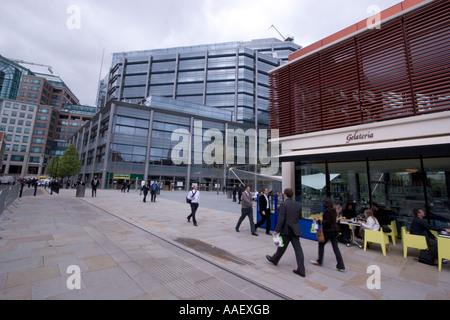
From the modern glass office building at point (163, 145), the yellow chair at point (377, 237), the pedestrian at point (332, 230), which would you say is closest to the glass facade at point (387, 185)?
the yellow chair at point (377, 237)

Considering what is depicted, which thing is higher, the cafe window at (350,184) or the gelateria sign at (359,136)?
the gelateria sign at (359,136)

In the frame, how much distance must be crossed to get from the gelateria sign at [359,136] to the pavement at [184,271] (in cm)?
430

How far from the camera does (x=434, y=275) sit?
13.7 ft

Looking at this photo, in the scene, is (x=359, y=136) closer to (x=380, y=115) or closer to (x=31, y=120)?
(x=380, y=115)

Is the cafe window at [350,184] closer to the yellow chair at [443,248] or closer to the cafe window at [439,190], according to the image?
the cafe window at [439,190]

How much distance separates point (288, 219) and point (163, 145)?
40.9 m

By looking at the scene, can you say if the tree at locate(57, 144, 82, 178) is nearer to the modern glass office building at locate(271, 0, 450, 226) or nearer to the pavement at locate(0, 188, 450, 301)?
the pavement at locate(0, 188, 450, 301)

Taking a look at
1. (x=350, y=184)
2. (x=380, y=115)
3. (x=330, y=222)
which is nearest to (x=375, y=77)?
(x=380, y=115)

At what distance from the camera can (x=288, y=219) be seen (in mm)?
4098

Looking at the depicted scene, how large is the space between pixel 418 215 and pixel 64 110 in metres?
107

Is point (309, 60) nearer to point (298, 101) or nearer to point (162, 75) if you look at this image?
point (298, 101)

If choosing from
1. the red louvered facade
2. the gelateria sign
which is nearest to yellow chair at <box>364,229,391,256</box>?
the gelateria sign

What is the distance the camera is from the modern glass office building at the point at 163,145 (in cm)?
3784
